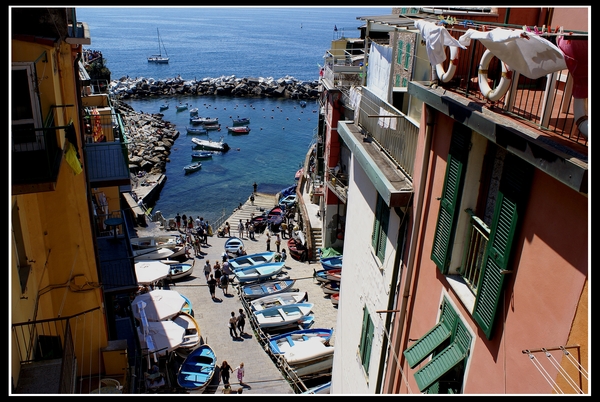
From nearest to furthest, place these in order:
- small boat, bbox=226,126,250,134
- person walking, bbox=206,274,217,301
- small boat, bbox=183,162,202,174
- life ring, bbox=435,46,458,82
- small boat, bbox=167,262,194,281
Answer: life ring, bbox=435,46,458,82
person walking, bbox=206,274,217,301
small boat, bbox=167,262,194,281
small boat, bbox=183,162,202,174
small boat, bbox=226,126,250,134

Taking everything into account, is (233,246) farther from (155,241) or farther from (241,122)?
(241,122)

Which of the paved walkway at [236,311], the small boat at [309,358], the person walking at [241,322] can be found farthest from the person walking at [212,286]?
the small boat at [309,358]

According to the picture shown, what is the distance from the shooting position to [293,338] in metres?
22.6

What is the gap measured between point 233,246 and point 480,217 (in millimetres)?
27271

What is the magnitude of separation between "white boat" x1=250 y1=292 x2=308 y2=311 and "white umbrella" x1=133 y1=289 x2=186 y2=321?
424cm

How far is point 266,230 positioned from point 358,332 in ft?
90.7

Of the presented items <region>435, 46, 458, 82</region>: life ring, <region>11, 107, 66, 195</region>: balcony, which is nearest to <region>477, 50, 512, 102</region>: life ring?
<region>435, 46, 458, 82</region>: life ring

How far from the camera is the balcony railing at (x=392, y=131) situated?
903cm

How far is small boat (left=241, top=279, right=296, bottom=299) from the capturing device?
26.8 meters

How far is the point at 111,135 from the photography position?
2106 cm

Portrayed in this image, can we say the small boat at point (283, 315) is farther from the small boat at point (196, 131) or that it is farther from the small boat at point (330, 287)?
the small boat at point (196, 131)

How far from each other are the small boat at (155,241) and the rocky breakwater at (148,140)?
23.1 meters

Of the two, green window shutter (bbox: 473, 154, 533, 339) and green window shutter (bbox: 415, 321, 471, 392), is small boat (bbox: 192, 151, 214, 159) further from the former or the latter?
green window shutter (bbox: 473, 154, 533, 339)
